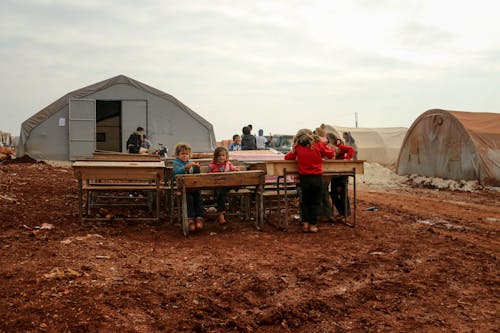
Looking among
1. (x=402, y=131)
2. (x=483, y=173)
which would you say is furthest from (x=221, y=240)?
(x=402, y=131)

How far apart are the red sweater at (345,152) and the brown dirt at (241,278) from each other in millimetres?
1348

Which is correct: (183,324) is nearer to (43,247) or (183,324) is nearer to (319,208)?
(43,247)

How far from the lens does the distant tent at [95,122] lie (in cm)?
2312

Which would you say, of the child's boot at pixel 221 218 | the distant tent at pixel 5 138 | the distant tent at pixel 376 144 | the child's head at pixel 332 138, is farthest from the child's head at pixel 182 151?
the distant tent at pixel 5 138

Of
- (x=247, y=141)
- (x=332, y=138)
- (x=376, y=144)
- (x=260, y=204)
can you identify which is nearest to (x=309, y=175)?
(x=260, y=204)

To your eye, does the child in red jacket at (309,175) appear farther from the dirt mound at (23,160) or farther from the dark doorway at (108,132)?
the dark doorway at (108,132)

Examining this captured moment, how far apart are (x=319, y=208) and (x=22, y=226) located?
435 cm

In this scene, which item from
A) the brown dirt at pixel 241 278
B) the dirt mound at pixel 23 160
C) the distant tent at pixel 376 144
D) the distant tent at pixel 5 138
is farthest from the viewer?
the distant tent at pixel 5 138

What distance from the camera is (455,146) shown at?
64.0 feet

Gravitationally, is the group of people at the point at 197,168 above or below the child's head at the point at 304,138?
below

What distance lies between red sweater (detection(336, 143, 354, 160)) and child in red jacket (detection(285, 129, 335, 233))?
135cm

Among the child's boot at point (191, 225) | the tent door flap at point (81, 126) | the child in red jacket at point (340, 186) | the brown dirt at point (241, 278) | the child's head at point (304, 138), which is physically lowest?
the brown dirt at point (241, 278)

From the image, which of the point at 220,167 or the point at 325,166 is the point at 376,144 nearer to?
the point at 325,166

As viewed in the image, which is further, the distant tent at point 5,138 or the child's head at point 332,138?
the distant tent at point 5,138
